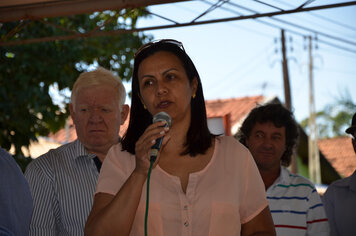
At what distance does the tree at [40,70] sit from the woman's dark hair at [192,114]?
11.9 feet

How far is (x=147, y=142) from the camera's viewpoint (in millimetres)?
2385

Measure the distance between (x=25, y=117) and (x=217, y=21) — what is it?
3.16 meters

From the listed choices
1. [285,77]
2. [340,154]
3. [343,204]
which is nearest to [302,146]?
[340,154]

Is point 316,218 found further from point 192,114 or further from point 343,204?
point 192,114

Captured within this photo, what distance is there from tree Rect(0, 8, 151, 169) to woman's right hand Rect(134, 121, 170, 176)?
165 inches

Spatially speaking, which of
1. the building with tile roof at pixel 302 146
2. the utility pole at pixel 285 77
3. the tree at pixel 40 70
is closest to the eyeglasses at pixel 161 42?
the tree at pixel 40 70

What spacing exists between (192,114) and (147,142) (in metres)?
0.60

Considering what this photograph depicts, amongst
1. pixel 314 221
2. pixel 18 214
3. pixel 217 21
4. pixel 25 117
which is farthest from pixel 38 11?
pixel 18 214

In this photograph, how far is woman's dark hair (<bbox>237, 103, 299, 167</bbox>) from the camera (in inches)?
175

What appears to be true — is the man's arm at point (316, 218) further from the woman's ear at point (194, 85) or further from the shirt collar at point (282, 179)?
the woman's ear at point (194, 85)

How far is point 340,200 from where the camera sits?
4188 millimetres

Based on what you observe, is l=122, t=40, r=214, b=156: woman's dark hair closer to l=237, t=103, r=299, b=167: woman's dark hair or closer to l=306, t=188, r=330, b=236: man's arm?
l=306, t=188, r=330, b=236: man's arm

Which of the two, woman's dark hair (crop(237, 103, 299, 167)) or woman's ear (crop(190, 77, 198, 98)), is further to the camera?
woman's dark hair (crop(237, 103, 299, 167))

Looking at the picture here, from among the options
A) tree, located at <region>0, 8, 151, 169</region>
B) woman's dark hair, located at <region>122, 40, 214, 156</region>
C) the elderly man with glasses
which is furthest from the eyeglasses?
tree, located at <region>0, 8, 151, 169</region>
